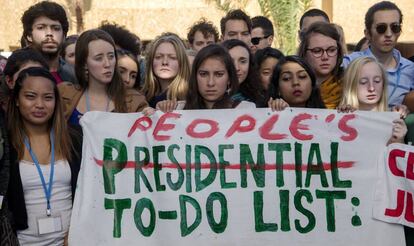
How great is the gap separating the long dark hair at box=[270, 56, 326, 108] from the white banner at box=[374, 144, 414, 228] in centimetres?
56

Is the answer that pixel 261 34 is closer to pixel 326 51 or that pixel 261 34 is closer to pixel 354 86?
pixel 326 51

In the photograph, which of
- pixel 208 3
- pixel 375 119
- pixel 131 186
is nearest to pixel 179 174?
pixel 131 186

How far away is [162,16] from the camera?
1678cm

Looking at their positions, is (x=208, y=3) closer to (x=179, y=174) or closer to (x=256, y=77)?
(x=256, y=77)

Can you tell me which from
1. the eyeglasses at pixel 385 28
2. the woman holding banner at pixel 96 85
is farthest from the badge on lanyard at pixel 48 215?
the eyeglasses at pixel 385 28

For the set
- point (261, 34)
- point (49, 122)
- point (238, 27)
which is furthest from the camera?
point (261, 34)

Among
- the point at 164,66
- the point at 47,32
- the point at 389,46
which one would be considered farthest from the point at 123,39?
the point at 389,46

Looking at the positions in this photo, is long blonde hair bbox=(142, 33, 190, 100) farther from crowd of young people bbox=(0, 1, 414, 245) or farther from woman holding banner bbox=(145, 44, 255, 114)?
woman holding banner bbox=(145, 44, 255, 114)

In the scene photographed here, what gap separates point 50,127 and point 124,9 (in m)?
13.0

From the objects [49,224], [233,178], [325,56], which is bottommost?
[49,224]

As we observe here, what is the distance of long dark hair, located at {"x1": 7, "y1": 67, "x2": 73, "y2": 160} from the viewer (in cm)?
418

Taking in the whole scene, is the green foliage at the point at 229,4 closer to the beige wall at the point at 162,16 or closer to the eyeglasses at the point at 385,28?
the beige wall at the point at 162,16

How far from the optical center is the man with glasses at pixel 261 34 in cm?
698

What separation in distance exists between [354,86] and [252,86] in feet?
2.50
